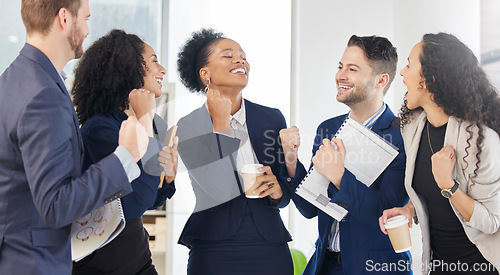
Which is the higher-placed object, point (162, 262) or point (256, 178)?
point (256, 178)

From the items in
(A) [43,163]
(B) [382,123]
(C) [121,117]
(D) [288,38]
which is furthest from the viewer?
(D) [288,38]

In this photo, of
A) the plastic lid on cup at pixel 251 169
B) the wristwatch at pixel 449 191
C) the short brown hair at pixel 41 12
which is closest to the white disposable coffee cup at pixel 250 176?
the plastic lid on cup at pixel 251 169

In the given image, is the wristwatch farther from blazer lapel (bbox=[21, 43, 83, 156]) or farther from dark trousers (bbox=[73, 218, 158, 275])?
blazer lapel (bbox=[21, 43, 83, 156])

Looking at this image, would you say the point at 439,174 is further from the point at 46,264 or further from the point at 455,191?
the point at 46,264

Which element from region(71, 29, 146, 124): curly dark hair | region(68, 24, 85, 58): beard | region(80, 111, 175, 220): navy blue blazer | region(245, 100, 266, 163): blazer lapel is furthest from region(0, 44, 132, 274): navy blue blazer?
region(245, 100, 266, 163): blazer lapel

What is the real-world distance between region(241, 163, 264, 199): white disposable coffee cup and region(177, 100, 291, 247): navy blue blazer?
4.2 inches

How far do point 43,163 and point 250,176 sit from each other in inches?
32.9

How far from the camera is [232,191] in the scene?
1988mm

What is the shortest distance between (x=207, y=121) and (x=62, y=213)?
0.92 metres

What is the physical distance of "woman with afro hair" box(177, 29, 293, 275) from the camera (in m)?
1.97

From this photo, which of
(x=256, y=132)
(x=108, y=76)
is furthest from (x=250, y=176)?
(x=108, y=76)

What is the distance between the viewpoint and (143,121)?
5.87 feet

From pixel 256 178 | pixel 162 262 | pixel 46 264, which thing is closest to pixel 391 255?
pixel 256 178

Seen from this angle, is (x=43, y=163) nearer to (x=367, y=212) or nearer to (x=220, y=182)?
(x=220, y=182)
